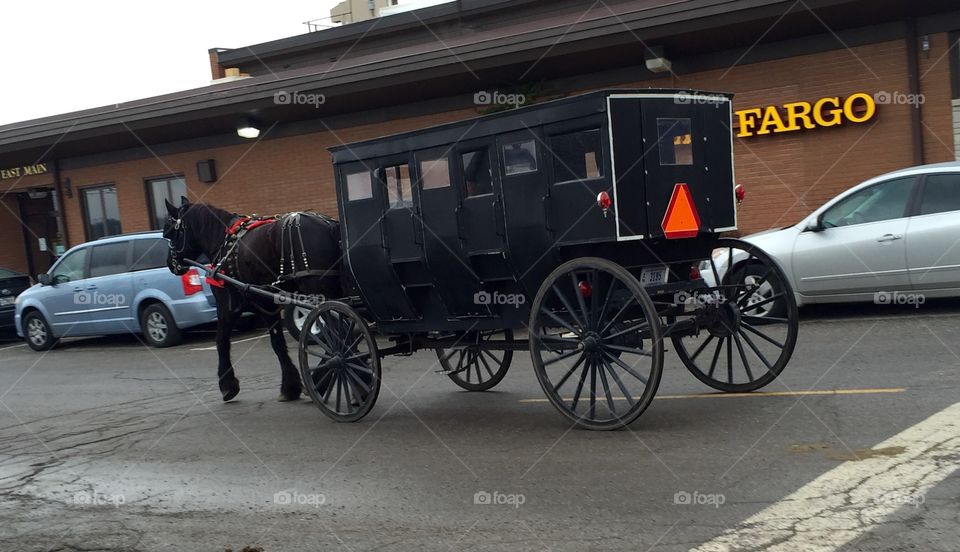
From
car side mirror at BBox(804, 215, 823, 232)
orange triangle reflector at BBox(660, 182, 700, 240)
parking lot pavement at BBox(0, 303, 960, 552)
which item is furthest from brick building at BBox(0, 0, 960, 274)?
orange triangle reflector at BBox(660, 182, 700, 240)

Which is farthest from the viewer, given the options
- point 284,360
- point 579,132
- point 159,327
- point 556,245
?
point 159,327

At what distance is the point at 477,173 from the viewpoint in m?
7.13

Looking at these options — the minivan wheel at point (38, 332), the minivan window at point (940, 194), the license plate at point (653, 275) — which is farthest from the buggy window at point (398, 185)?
the minivan wheel at point (38, 332)

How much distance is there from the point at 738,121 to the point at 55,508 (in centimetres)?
1246

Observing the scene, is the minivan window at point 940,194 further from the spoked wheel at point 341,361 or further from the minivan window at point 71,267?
the minivan window at point 71,267

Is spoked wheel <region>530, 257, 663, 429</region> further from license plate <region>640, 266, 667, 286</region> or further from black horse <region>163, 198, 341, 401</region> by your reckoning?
black horse <region>163, 198, 341, 401</region>

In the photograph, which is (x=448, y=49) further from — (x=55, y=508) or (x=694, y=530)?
(x=694, y=530)

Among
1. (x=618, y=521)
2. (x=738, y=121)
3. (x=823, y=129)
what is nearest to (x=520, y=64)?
(x=738, y=121)

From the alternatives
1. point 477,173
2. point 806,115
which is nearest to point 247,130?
point 806,115

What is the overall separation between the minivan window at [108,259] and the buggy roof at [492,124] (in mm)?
9454

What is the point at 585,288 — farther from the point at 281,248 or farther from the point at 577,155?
the point at 281,248

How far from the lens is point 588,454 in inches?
246

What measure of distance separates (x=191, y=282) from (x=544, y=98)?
734 cm

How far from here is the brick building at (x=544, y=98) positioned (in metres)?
14.1
